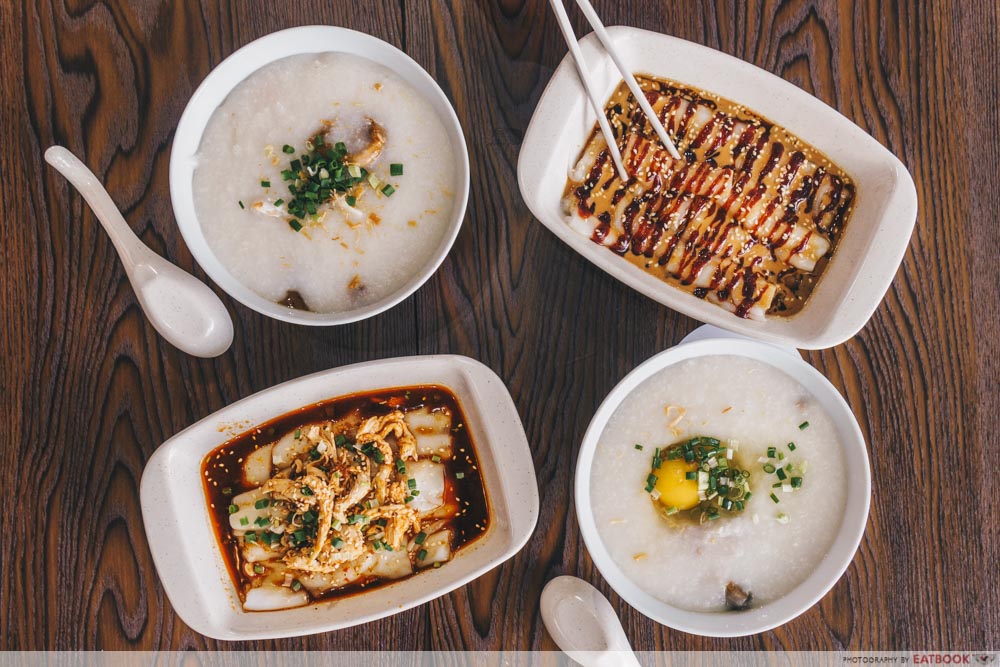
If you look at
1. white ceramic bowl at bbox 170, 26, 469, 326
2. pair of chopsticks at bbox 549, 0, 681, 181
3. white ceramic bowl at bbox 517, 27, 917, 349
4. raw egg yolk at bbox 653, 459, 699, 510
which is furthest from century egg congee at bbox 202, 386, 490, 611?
pair of chopsticks at bbox 549, 0, 681, 181

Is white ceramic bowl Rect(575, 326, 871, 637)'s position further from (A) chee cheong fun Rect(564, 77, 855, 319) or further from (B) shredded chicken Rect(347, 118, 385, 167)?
(B) shredded chicken Rect(347, 118, 385, 167)

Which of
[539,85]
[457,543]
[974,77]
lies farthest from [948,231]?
[457,543]

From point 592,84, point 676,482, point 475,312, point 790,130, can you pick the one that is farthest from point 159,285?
point 790,130

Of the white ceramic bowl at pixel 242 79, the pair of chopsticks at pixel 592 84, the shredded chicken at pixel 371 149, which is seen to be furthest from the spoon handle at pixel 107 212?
the pair of chopsticks at pixel 592 84

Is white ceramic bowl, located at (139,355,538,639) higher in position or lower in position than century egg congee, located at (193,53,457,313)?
lower

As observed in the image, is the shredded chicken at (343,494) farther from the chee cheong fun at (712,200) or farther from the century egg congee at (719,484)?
the chee cheong fun at (712,200)

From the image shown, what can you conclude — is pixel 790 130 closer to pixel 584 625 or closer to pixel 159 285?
pixel 584 625


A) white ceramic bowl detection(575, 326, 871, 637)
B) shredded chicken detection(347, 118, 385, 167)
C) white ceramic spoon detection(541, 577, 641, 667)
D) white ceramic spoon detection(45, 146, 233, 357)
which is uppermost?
shredded chicken detection(347, 118, 385, 167)
